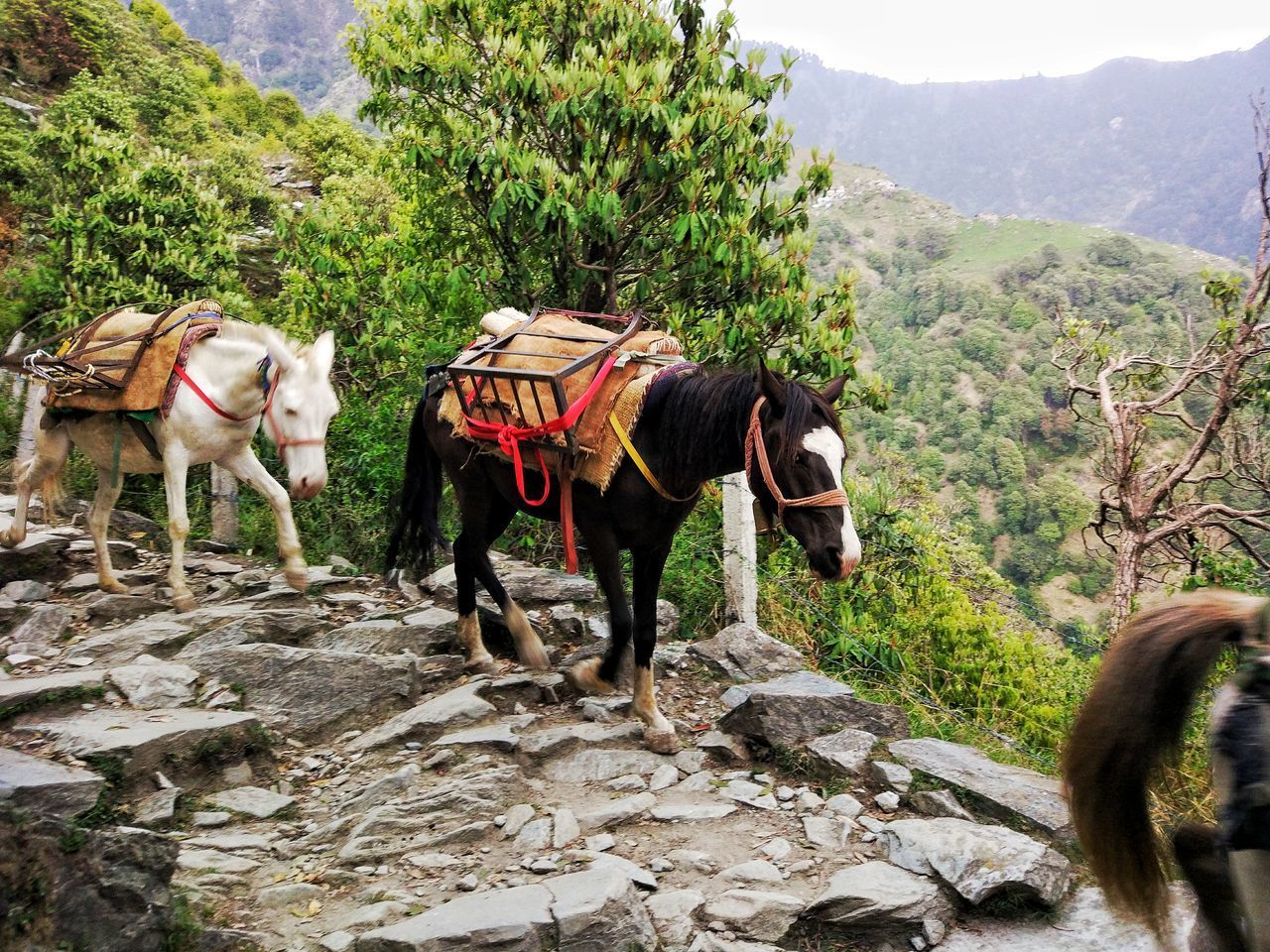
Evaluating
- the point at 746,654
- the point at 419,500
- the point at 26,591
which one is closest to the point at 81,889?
the point at 419,500

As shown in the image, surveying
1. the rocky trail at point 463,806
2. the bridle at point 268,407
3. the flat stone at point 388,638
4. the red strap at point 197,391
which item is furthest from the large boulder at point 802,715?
the red strap at point 197,391

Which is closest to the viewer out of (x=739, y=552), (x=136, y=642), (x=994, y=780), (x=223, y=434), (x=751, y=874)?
(x=751, y=874)

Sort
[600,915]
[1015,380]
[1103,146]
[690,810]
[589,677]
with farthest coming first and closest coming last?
[1103,146] < [1015,380] < [589,677] < [690,810] < [600,915]

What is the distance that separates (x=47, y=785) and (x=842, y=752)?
320 cm

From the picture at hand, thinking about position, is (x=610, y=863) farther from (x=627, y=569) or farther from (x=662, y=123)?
(x=662, y=123)

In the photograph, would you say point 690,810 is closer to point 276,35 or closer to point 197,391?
point 197,391

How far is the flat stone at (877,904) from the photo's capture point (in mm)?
2781

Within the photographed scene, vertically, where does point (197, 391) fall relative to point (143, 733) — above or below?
above

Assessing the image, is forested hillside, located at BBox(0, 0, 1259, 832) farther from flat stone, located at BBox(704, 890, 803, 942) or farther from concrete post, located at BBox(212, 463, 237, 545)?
flat stone, located at BBox(704, 890, 803, 942)

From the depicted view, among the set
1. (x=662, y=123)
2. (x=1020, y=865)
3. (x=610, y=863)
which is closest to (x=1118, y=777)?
(x=1020, y=865)

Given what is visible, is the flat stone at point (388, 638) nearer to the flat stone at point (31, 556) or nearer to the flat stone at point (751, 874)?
the flat stone at point (31, 556)

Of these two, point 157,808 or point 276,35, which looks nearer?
point 157,808

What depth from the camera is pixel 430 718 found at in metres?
4.05

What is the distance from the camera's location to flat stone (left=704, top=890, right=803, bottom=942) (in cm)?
274
